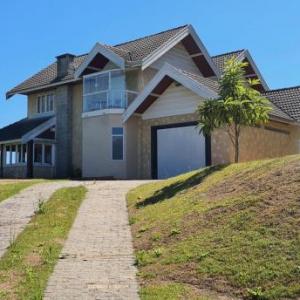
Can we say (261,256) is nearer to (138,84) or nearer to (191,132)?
(191,132)

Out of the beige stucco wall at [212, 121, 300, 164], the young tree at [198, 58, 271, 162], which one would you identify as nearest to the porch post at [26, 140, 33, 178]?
the beige stucco wall at [212, 121, 300, 164]

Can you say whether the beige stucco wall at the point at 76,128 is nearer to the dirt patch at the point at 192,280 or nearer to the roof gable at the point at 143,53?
the roof gable at the point at 143,53

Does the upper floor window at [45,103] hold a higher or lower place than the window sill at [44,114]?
higher

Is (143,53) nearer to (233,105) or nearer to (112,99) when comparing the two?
(112,99)

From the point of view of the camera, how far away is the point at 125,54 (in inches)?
1164

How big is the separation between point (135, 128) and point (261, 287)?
69.0ft

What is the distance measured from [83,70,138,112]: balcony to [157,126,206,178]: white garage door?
114 inches

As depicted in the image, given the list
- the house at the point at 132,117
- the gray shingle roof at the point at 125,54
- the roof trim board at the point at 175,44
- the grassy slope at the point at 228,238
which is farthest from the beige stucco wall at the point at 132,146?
the grassy slope at the point at 228,238

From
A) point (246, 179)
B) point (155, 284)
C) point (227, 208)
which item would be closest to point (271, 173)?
point (246, 179)

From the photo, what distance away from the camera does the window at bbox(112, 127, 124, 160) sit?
28109mm

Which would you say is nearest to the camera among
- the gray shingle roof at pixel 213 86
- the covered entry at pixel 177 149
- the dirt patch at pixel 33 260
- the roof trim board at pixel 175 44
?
the dirt patch at pixel 33 260

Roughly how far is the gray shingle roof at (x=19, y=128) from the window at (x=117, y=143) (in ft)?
23.0

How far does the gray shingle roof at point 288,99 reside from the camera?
28983 millimetres

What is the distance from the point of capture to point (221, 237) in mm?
9367
